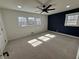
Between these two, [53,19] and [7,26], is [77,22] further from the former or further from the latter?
[7,26]

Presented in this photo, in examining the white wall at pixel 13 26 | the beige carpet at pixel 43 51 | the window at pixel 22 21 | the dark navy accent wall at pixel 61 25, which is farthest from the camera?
the window at pixel 22 21

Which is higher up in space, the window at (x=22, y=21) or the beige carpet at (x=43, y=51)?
the window at (x=22, y=21)

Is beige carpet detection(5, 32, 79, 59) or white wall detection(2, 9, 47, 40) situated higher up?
white wall detection(2, 9, 47, 40)

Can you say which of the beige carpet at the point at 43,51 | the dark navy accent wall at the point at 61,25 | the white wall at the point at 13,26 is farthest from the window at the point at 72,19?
the white wall at the point at 13,26

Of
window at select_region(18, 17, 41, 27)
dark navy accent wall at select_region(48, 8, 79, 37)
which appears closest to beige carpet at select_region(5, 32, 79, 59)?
dark navy accent wall at select_region(48, 8, 79, 37)

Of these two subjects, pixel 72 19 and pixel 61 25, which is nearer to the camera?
pixel 72 19

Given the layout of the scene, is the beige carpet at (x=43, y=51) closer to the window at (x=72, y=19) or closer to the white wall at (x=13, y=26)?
the white wall at (x=13, y=26)

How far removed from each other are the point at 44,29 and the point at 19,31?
334cm

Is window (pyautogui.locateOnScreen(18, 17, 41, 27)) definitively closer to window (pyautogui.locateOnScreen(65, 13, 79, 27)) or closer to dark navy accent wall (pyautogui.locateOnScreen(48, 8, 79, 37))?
dark navy accent wall (pyautogui.locateOnScreen(48, 8, 79, 37))

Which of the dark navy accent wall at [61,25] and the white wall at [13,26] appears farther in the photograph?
the dark navy accent wall at [61,25]

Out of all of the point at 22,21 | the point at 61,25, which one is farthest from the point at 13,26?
the point at 61,25

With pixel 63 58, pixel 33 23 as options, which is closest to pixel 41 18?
pixel 33 23

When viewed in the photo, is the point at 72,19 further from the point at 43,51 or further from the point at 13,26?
the point at 13,26

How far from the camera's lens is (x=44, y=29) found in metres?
6.39
